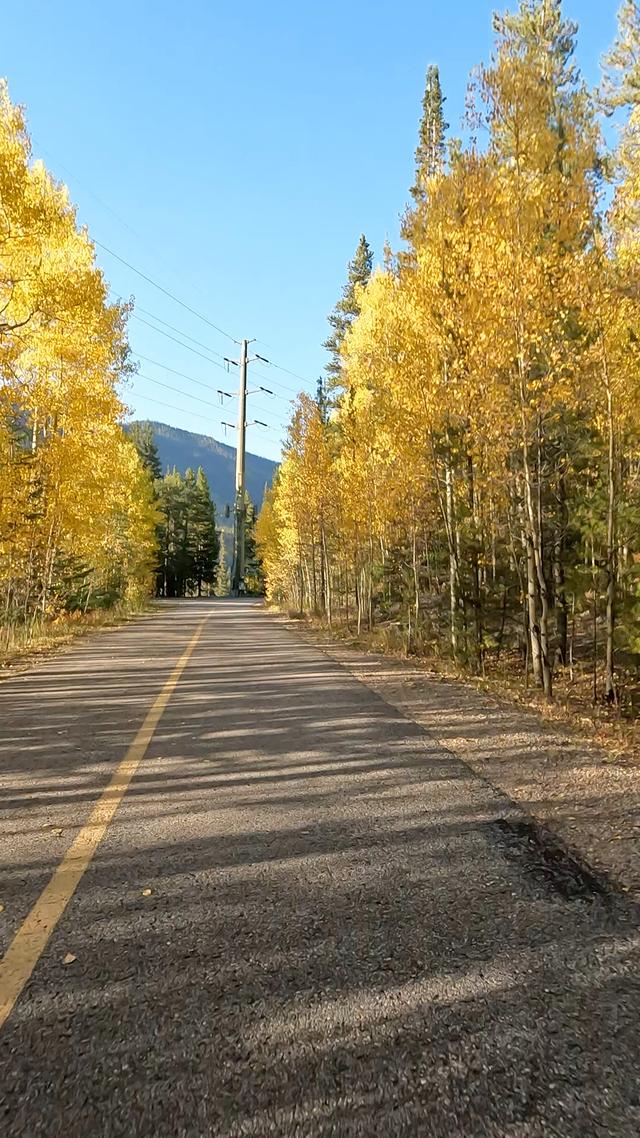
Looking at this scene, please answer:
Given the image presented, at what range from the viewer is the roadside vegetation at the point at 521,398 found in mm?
9797

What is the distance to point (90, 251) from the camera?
18844 millimetres

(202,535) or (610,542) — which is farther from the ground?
(202,535)

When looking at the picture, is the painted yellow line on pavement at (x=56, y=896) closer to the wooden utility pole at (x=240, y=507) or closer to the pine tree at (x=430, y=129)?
the pine tree at (x=430, y=129)

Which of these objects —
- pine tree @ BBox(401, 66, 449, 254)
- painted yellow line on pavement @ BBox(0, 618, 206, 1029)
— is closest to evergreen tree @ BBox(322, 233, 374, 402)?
pine tree @ BBox(401, 66, 449, 254)

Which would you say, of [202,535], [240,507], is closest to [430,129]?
[240,507]

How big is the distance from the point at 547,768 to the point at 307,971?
361 cm

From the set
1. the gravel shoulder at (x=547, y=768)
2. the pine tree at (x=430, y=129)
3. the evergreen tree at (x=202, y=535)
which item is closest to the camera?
the gravel shoulder at (x=547, y=768)

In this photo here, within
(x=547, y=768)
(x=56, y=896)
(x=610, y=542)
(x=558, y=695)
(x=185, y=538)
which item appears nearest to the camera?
(x=56, y=896)

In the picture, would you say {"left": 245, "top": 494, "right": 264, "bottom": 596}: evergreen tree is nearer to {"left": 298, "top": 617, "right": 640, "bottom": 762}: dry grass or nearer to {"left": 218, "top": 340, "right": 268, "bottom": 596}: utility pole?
{"left": 218, "top": 340, "right": 268, "bottom": 596}: utility pole

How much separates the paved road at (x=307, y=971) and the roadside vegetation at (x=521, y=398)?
6.68 metres

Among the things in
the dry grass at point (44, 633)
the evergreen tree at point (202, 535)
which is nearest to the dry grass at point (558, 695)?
the dry grass at point (44, 633)

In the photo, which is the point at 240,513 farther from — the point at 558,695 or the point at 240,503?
the point at 558,695

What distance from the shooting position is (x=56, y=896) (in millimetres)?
3293

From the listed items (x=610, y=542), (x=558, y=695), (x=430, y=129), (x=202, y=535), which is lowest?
(x=558, y=695)
